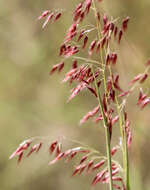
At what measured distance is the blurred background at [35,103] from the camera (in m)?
4.76

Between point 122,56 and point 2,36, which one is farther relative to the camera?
point 2,36

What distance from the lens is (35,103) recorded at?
5047 mm

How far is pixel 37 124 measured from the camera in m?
5.00

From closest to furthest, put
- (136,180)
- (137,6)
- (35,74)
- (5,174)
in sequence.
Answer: (136,180)
(137,6)
(5,174)
(35,74)

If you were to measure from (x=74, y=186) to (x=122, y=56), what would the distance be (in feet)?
4.94

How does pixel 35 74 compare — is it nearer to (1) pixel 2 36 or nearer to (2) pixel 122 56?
(1) pixel 2 36

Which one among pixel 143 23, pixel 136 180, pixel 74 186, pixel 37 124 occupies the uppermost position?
pixel 143 23

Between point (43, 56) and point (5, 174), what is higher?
point (43, 56)

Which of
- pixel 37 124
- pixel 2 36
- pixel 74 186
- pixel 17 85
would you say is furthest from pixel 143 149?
pixel 2 36

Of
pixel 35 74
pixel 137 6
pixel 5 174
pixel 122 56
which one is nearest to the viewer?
pixel 122 56

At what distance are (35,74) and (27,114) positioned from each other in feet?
1.41

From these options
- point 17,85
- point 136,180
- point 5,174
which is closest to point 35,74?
point 17,85

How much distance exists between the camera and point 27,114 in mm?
4988

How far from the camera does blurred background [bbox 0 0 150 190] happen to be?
4.76 metres
